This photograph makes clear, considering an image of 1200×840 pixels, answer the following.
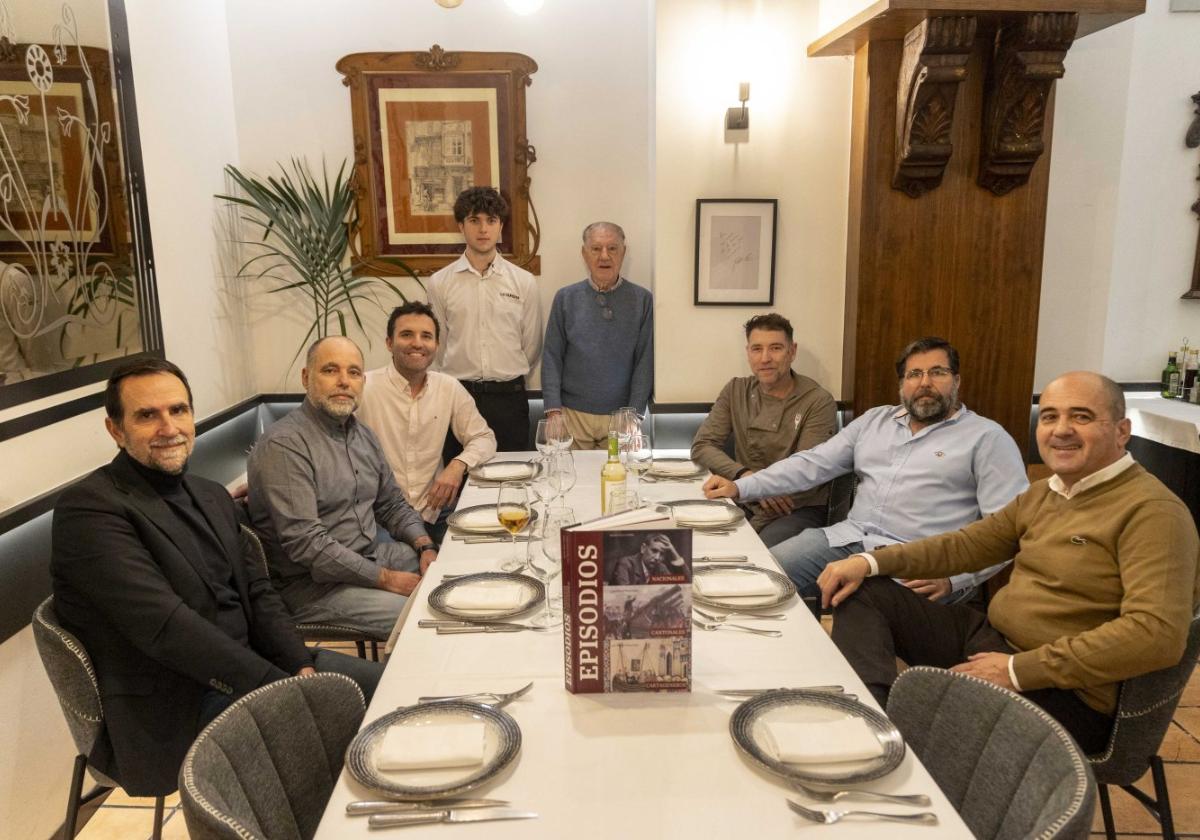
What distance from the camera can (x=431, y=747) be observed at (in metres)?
1.31

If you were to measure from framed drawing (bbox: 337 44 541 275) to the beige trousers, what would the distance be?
35.7 inches

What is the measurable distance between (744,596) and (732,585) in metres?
0.06

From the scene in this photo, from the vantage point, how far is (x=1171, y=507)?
1846mm

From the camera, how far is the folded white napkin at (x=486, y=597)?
187cm

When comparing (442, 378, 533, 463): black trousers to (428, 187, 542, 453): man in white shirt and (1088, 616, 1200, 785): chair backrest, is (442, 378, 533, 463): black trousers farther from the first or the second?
(1088, 616, 1200, 785): chair backrest

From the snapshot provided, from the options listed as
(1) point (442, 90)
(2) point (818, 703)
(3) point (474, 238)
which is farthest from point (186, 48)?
(2) point (818, 703)

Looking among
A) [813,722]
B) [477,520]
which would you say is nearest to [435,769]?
[813,722]

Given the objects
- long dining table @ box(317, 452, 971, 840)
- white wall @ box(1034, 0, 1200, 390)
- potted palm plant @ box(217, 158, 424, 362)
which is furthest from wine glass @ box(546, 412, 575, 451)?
white wall @ box(1034, 0, 1200, 390)

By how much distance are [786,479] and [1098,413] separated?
50.5 inches

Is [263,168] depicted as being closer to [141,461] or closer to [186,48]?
[186,48]

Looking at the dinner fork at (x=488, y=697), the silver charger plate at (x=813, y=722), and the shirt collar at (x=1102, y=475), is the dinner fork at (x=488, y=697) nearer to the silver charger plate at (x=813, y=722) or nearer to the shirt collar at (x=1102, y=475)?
the silver charger plate at (x=813, y=722)

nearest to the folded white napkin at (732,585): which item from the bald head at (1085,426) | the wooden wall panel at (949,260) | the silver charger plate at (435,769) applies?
the silver charger plate at (435,769)

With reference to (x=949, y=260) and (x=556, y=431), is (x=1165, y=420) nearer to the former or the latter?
(x=949, y=260)

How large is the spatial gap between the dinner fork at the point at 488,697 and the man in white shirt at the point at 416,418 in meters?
1.81
